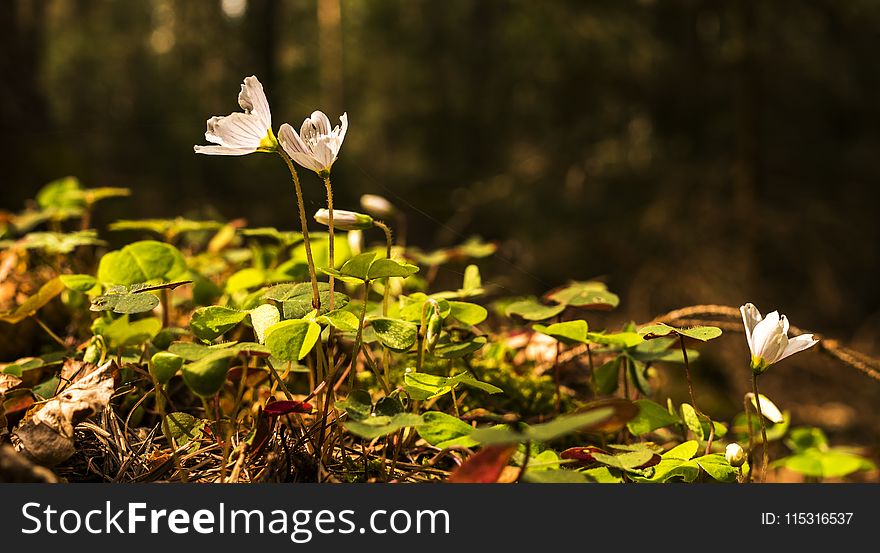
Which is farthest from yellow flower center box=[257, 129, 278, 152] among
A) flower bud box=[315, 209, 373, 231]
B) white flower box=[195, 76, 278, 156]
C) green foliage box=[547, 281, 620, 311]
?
green foliage box=[547, 281, 620, 311]

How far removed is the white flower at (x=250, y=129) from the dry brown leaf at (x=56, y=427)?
0.92 ft

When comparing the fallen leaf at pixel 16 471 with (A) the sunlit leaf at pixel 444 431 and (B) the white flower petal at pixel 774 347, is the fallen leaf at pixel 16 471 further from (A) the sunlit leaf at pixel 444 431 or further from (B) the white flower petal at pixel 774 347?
(B) the white flower petal at pixel 774 347

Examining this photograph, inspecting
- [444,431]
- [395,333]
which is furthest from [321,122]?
[444,431]

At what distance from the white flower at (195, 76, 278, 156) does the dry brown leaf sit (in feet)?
0.92

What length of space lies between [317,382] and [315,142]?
0.93ft

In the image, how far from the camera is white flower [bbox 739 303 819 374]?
753 mm

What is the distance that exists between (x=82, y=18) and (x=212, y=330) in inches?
711

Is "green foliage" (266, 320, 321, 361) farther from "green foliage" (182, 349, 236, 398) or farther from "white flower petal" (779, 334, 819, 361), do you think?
"white flower petal" (779, 334, 819, 361)

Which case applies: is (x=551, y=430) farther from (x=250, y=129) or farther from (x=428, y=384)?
(x=250, y=129)

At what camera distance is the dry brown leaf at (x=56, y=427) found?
68cm

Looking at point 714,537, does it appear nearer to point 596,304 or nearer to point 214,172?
point 596,304

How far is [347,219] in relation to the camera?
866mm

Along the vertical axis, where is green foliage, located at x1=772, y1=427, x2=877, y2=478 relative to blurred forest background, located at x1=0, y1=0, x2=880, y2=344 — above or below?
below

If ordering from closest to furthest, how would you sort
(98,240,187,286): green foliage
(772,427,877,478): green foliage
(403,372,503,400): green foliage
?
(403,372,503,400): green foliage → (98,240,187,286): green foliage → (772,427,877,478): green foliage
